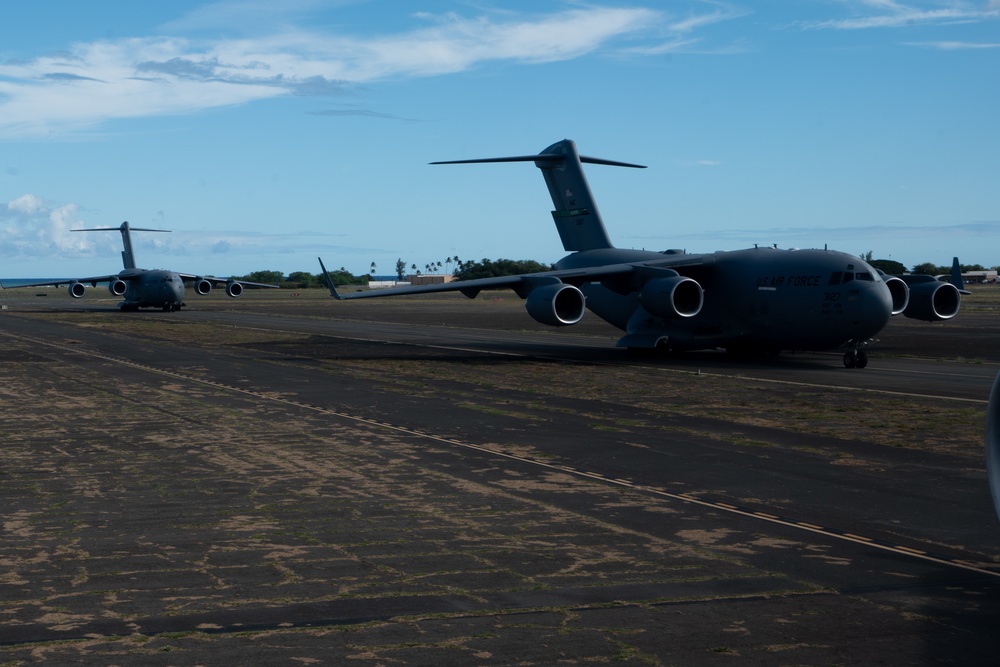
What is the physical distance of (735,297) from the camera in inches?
1208

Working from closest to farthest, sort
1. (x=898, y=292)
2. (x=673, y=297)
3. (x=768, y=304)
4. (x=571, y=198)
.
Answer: (x=768, y=304) < (x=673, y=297) < (x=898, y=292) < (x=571, y=198)

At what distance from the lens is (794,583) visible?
8.07m

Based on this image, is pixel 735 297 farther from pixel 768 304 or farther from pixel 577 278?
pixel 577 278

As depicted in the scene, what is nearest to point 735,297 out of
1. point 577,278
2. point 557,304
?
point 577,278

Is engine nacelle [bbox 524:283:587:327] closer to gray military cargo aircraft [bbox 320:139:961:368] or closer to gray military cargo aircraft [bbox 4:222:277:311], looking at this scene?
gray military cargo aircraft [bbox 320:139:961:368]

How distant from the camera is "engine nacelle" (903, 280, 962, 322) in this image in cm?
3131

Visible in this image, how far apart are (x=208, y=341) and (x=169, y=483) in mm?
30757

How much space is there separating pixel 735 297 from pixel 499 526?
856 inches

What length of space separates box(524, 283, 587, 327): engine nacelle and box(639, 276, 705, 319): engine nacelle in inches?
73.2

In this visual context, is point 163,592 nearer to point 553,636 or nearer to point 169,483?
point 553,636

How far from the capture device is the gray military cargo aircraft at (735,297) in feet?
90.8

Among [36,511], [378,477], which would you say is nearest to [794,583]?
[378,477]

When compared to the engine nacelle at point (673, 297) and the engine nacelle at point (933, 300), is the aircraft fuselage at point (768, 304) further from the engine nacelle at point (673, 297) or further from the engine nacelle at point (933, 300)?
the engine nacelle at point (933, 300)

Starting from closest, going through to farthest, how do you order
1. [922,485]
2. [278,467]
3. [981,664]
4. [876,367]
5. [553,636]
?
[981,664], [553,636], [922,485], [278,467], [876,367]
